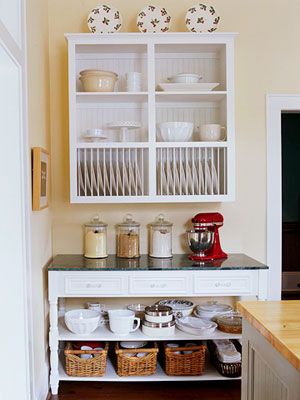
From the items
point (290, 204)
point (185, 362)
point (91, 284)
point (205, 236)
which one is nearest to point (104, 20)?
point (205, 236)

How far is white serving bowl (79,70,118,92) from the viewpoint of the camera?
9.08ft

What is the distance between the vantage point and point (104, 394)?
268cm

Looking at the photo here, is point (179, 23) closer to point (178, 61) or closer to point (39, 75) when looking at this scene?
point (178, 61)

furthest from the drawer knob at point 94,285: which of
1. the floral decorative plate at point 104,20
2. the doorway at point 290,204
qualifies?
the doorway at point 290,204

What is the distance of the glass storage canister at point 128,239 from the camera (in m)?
2.90

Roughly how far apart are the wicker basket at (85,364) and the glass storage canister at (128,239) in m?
0.65

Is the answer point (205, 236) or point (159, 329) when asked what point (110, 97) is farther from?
point (159, 329)

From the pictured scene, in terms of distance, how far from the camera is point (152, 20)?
9.69 ft

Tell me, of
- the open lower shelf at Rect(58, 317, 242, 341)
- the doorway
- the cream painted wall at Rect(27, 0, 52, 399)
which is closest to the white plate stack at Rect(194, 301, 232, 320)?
the open lower shelf at Rect(58, 317, 242, 341)

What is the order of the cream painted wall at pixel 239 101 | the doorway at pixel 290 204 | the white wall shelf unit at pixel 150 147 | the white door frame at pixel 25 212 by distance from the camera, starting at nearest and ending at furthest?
the white door frame at pixel 25 212
the white wall shelf unit at pixel 150 147
the cream painted wall at pixel 239 101
the doorway at pixel 290 204

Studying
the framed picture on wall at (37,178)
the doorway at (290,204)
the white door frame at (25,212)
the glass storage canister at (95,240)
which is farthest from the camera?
the doorway at (290,204)

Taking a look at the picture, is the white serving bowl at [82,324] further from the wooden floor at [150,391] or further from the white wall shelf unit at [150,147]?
the white wall shelf unit at [150,147]

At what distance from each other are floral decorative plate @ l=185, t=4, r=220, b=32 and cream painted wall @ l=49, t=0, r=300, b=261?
0.14m

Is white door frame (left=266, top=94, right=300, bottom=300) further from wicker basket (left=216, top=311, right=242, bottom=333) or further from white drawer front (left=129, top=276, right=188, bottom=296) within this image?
white drawer front (left=129, top=276, right=188, bottom=296)
